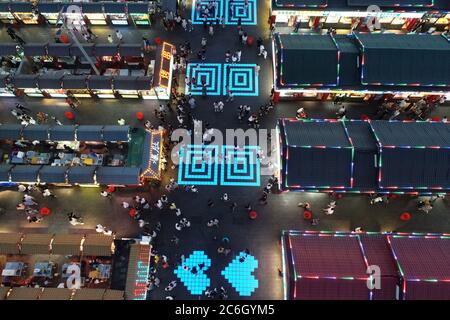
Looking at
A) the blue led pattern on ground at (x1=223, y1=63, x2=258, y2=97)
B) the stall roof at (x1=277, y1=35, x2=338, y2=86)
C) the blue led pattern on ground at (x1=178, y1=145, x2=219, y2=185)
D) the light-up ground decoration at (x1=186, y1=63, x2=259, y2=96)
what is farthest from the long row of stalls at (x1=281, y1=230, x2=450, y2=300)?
the light-up ground decoration at (x1=186, y1=63, x2=259, y2=96)

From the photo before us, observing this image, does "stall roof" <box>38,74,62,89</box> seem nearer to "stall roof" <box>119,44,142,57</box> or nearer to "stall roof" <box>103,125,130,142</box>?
"stall roof" <box>119,44,142,57</box>

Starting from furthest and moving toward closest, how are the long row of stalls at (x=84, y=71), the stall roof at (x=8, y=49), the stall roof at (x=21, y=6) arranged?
the stall roof at (x=21, y=6)
the stall roof at (x=8, y=49)
the long row of stalls at (x=84, y=71)

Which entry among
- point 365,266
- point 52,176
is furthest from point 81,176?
point 365,266

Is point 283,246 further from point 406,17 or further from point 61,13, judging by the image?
point 61,13

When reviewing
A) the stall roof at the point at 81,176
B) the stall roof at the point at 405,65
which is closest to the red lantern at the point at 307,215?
the stall roof at the point at 405,65

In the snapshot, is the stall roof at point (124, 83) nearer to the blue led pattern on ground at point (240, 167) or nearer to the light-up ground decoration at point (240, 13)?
the blue led pattern on ground at point (240, 167)
